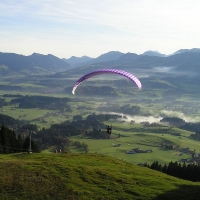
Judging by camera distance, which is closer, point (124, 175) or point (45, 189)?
point (45, 189)

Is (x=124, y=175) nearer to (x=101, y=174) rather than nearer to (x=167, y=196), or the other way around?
(x=101, y=174)

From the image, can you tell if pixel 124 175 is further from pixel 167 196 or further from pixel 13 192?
pixel 13 192

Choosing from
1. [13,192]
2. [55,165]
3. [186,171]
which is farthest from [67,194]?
[186,171]

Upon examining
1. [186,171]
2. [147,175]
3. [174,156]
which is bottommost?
[174,156]

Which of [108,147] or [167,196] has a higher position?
[167,196]

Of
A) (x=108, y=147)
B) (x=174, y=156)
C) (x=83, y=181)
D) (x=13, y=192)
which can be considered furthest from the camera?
(x=108, y=147)

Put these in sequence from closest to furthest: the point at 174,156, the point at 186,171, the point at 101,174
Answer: the point at 101,174, the point at 186,171, the point at 174,156
